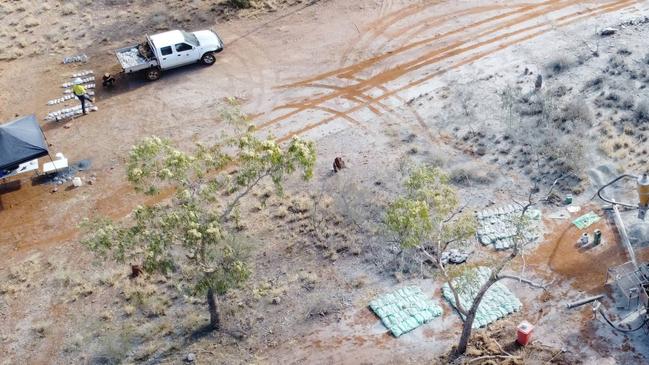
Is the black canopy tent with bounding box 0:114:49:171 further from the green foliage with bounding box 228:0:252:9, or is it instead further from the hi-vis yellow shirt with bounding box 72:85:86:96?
the green foliage with bounding box 228:0:252:9

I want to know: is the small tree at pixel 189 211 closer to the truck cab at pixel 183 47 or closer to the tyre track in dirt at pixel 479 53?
the tyre track in dirt at pixel 479 53

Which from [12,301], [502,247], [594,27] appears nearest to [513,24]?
[594,27]

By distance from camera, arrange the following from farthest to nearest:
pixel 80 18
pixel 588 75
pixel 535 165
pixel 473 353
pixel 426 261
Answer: pixel 80 18, pixel 588 75, pixel 535 165, pixel 426 261, pixel 473 353

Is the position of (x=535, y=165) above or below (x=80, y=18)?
below

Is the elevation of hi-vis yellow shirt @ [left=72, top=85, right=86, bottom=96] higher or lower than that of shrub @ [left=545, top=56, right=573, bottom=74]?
higher

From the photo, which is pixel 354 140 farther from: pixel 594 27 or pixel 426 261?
pixel 594 27

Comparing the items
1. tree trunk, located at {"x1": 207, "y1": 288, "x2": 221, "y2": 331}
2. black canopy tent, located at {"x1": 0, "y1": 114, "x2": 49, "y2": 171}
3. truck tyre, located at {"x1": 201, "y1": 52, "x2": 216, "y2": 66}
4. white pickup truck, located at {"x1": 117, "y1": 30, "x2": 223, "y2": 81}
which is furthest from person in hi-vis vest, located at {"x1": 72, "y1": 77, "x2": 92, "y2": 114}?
tree trunk, located at {"x1": 207, "y1": 288, "x2": 221, "y2": 331}

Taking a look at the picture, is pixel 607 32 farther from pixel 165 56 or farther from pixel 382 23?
pixel 165 56

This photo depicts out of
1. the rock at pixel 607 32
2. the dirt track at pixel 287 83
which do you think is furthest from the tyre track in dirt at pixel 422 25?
the rock at pixel 607 32
